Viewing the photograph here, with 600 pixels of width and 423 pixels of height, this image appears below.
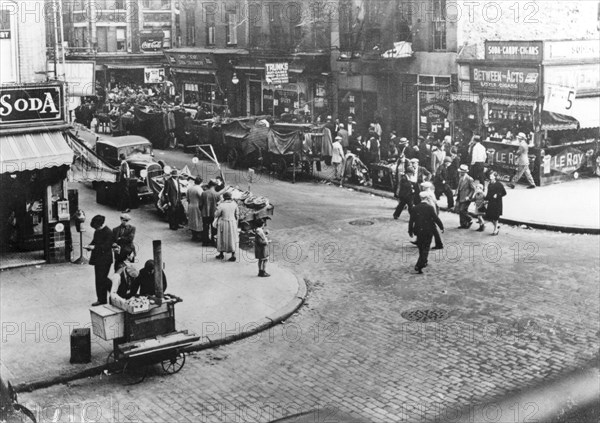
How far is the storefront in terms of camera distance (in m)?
16.7

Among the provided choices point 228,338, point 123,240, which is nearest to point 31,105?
point 123,240

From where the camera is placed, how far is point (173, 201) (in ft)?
69.7

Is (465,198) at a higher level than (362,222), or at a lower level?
higher

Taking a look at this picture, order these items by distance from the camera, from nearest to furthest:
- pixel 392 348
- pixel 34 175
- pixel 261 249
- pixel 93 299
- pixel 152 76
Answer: pixel 392 348
pixel 93 299
pixel 261 249
pixel 34 175
pixel 152 76

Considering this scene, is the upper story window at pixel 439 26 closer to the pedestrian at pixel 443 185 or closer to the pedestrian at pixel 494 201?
the pedestrian at pixel 443 185

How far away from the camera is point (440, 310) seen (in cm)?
1477

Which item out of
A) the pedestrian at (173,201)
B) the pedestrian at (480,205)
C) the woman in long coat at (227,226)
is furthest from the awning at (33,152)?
the pedestrian at (480,205)

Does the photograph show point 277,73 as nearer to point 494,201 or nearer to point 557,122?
point 557,122

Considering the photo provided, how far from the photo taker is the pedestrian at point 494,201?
19969 millimetres

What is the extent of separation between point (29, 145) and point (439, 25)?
19.2 meters

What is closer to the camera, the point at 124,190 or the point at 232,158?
the point at 124,190

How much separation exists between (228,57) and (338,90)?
33.0 ft

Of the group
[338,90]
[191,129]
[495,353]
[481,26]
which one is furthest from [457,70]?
[495,353]

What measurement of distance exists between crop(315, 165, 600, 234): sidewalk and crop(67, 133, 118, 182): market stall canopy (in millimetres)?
9669
